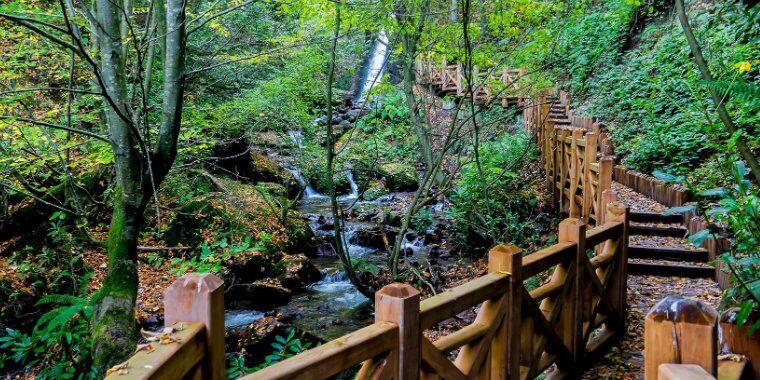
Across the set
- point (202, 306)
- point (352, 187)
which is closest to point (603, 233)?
point (202, 306)

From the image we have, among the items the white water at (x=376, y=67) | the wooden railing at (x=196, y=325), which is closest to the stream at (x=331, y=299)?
the white water at (x=376, y=67)

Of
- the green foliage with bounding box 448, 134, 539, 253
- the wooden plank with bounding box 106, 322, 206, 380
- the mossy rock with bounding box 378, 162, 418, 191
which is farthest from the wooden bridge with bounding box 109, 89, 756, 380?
the mossy rock with bounding box 378, 162, 418, 191

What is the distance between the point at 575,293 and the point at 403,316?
2582 mm

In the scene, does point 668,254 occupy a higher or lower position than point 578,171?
lower

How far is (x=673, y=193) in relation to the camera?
29.8 feet

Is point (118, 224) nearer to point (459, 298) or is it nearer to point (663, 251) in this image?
point (459, 298)

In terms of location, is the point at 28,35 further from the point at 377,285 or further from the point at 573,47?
the point at 573,47

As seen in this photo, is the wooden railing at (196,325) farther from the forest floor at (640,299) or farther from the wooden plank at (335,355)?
the forest floor at (640,299)

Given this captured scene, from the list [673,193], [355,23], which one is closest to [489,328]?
[355,23]

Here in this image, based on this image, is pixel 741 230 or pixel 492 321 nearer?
pixel 492 321

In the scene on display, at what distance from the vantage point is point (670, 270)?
7.46 meters

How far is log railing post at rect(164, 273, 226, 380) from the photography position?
202 centimetres

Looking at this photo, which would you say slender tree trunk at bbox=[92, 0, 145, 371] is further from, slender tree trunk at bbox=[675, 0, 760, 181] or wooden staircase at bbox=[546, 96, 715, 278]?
wooden staircase at bbox=[546, 96, 715, 278]

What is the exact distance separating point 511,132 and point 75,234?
1586cm
